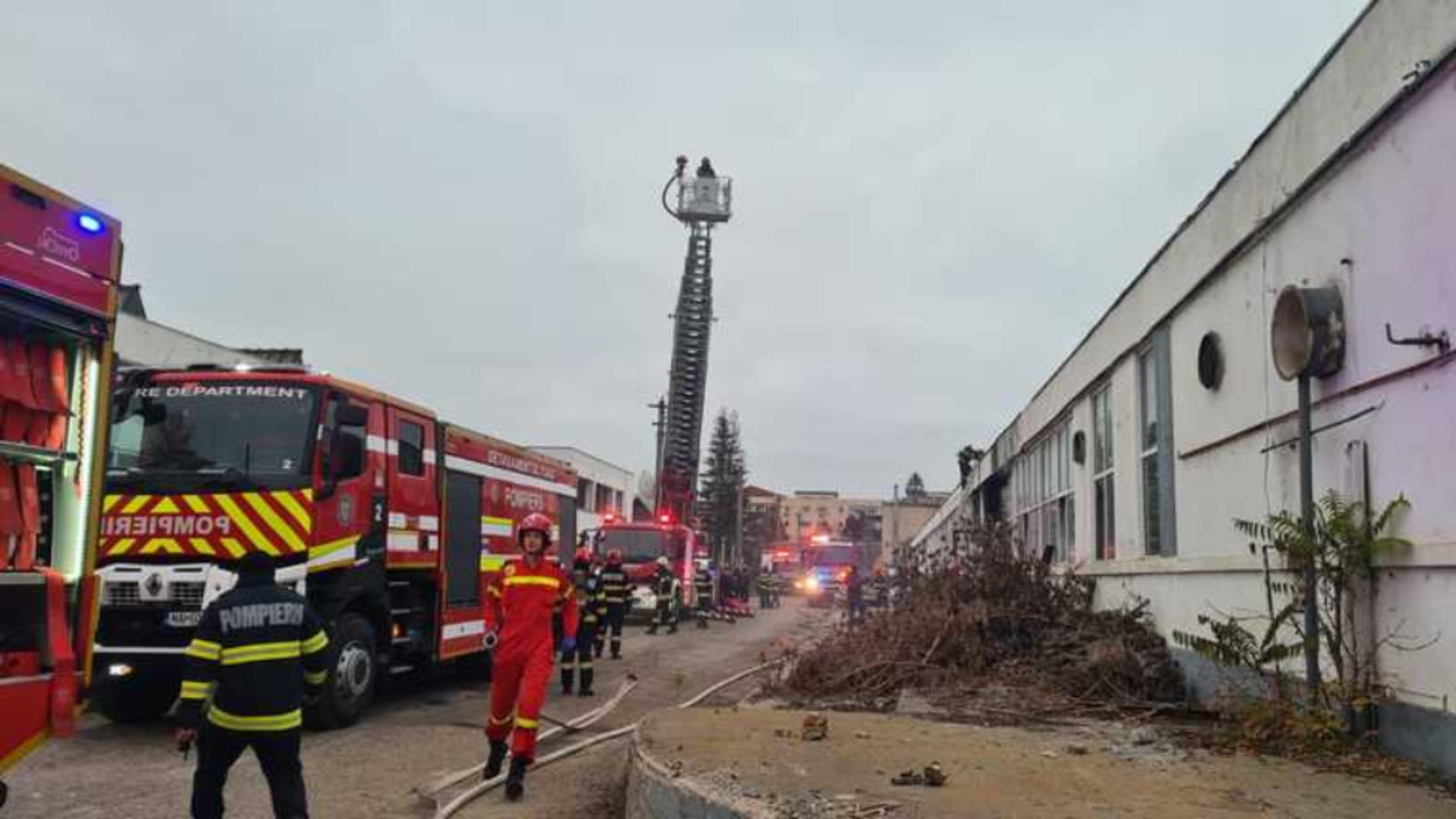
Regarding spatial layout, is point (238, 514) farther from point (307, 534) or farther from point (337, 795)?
point (337, 795)

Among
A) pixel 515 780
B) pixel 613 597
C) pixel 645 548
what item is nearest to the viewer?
pixel 515 780

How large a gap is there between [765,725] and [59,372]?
4238mm

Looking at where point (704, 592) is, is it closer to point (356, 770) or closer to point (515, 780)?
point (356, 770)

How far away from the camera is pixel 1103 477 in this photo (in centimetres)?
1216

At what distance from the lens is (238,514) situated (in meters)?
9.09

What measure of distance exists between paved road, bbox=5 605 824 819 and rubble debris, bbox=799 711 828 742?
139 cm

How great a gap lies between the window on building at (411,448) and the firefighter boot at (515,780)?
15.5 feet

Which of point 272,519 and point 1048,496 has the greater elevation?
point 1048,496

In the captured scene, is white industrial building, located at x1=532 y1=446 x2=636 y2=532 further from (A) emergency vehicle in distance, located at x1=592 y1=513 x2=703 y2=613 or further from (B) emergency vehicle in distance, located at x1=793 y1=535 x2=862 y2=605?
(A) emergency vehicle in distance, located at x1=592 y1=513 x2=703 y2=613

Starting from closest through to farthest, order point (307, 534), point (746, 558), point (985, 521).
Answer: point (307, 534), point (985, 521), point (746, 558)

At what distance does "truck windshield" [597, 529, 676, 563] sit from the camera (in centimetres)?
2516

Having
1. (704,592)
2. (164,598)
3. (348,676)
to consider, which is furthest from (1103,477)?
(704,592)

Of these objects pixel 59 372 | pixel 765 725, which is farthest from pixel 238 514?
pixel 765 725

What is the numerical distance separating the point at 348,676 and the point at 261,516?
178 centimetres
